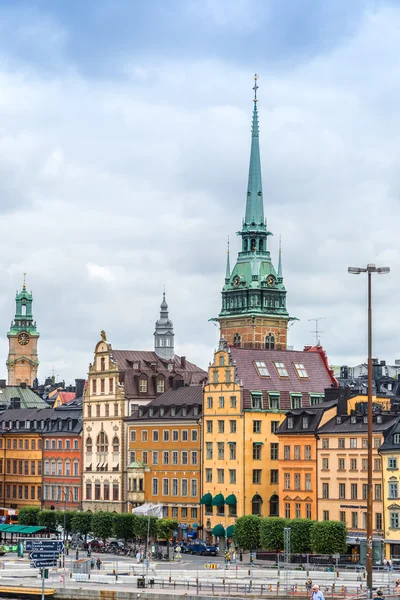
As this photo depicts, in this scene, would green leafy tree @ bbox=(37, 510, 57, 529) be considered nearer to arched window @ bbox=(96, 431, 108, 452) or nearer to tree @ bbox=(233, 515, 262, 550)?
arched window @ bbox=(96, 431, 108, 452)

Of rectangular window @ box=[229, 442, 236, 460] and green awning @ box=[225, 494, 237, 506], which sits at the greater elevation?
rectangular window @ box=[229, 442, 236, 460]

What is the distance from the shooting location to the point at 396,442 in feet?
397

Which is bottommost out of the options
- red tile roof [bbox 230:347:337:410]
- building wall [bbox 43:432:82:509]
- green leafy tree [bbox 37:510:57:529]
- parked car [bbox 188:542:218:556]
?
parked car [bbox 188:542:218:556]

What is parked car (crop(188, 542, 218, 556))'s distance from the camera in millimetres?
133750

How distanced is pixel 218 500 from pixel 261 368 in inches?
521

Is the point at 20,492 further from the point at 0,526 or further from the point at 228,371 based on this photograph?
the point at 228,371

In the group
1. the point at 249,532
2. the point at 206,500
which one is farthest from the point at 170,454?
the point at 249,532

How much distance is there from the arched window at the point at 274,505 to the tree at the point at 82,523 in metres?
20.7

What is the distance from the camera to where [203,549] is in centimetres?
13412

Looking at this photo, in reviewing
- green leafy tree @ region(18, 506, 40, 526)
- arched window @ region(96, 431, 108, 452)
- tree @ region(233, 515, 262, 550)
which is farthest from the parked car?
green leafy tree @ region(18, 506, 40, 526)

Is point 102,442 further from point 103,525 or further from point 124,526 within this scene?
point 124,526

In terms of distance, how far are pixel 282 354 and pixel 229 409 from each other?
9.78 m

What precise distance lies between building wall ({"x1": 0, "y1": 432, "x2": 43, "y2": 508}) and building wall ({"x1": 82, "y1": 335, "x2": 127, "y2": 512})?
1223cm

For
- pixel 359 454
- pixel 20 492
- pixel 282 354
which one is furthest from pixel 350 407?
pixel 20 492
